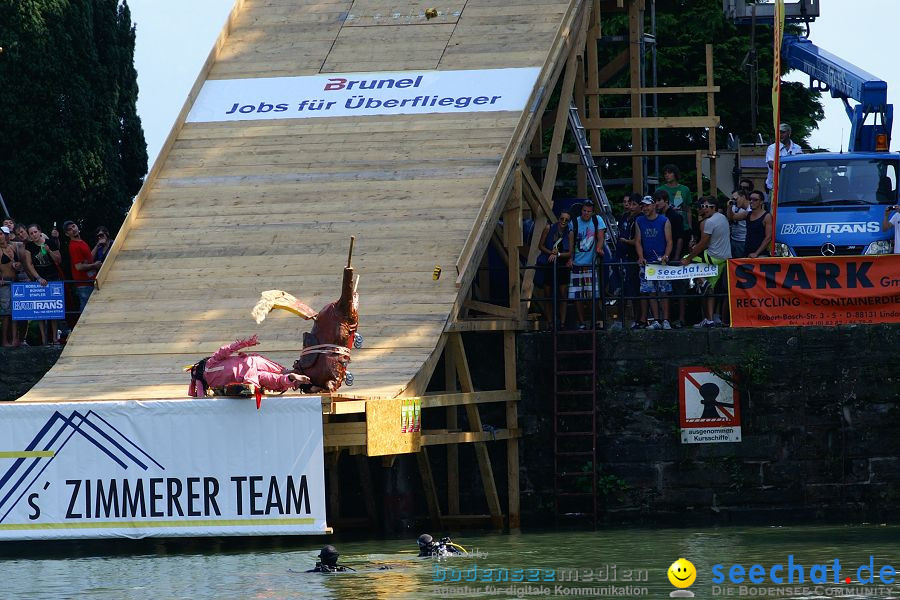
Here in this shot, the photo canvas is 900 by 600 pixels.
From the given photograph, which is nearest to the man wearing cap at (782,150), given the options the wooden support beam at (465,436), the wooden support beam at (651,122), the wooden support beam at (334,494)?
the wooden support beam at (651,122)

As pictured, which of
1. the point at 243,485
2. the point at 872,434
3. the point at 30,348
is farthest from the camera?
the point at 30,348

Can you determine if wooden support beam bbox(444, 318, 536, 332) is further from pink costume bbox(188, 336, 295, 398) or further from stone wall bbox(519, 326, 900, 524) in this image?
pink costume bbox(188, 336, 295, 398)

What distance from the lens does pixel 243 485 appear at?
730 inches

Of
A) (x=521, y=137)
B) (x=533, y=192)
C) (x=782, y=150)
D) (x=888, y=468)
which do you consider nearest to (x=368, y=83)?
(x=521, y=137)

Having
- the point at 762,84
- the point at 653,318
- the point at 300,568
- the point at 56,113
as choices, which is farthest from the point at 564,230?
the point at 762,84

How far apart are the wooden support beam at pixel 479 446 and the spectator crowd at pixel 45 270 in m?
5.01

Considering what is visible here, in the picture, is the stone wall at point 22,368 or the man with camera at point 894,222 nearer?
the stone wall at point 22,368

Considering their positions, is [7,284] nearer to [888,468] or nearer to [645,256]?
[645,256]

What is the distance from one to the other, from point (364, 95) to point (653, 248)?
4.53 metres

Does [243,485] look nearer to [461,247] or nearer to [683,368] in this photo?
[461,247]

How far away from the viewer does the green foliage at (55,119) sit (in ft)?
111

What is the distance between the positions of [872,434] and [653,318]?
2887 millimetres

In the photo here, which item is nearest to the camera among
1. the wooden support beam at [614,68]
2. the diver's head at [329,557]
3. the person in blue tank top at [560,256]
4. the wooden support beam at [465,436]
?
the diver's head at [329,557]

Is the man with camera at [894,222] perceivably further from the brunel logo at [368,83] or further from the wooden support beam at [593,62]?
the brunel logo at [368,83]
